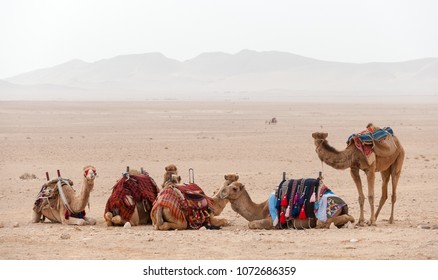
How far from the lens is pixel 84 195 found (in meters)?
12.4

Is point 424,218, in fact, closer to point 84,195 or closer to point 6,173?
point 84,195

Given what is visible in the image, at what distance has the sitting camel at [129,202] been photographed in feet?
41.1

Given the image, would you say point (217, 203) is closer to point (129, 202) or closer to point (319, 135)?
point (129, 202)

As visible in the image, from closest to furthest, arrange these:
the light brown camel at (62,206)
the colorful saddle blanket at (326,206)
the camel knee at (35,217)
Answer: the colorful saddle blanket at (326,206) → the light brown camel at (62,206) → the camel knee at (35,217)

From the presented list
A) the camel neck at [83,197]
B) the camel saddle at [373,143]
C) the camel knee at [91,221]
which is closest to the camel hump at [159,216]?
the camel neck at [83,197]

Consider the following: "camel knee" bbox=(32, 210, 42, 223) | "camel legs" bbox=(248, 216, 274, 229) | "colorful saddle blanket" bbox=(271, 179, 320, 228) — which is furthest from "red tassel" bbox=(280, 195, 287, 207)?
"camel knee" bbox=(32, 210, 42, 223)

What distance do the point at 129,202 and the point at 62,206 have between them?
107 cm

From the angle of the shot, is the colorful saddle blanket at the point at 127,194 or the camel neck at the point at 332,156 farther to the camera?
the colorful saddle blanket at the point at 127,194

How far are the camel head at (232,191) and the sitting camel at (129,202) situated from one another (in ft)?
3.97

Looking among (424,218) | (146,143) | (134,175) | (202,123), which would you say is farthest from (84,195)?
(202,123)

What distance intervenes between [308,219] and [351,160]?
126cm

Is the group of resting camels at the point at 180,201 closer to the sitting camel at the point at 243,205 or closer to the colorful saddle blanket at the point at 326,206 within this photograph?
the sitting camel at the point at 243,205

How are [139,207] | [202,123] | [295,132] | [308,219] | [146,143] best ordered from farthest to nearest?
[202,123] → [295,132] → [146,143] → [139,207] → [308,219]

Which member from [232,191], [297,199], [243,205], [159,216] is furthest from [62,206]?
[297,199]
